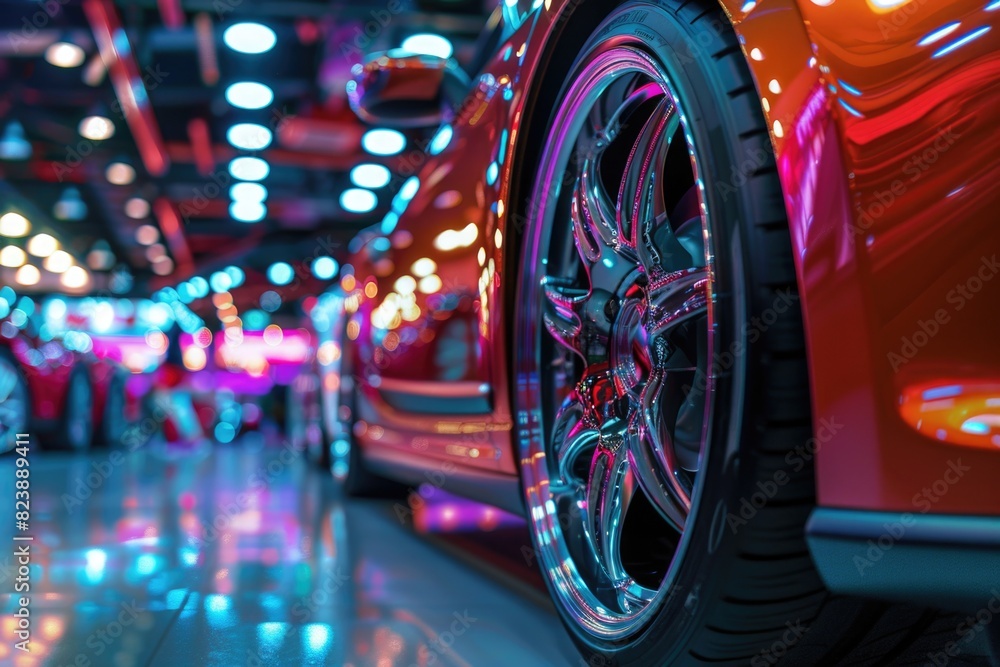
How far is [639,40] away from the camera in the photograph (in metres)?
1.09

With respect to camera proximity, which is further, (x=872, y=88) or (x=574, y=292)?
(x=574, y=292)

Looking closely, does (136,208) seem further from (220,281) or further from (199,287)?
(199,287)

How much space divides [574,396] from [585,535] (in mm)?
225

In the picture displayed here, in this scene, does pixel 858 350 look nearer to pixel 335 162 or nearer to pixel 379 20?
pixel 379 20

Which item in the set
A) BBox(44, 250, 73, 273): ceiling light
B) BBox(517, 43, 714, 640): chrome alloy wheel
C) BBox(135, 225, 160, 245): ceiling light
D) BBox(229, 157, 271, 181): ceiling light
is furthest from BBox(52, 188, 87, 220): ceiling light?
BBox(517, 43, 714, 640): chrome alloy wheel

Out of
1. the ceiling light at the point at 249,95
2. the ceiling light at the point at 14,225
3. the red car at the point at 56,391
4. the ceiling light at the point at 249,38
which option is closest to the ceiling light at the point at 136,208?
the ceiling light at the point at 14,225

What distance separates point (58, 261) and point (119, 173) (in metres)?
10.1

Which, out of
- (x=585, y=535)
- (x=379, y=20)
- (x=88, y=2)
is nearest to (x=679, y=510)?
(x=585, y=535)

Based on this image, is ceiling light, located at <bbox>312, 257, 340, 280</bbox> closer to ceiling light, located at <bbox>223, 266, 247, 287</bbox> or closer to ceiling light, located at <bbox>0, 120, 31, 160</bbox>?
ceiling light, located at <bbox>223, 266, 247, 287</bbox>

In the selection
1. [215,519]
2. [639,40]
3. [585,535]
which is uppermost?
[639,40]

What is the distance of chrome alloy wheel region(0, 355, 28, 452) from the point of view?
6430 mm

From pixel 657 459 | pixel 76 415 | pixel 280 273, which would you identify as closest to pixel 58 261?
pixel 280 273

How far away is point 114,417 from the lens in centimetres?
791

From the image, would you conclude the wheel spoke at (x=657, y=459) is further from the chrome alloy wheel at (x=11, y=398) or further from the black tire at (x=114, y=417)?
the black tire at (x=114, y=417)
